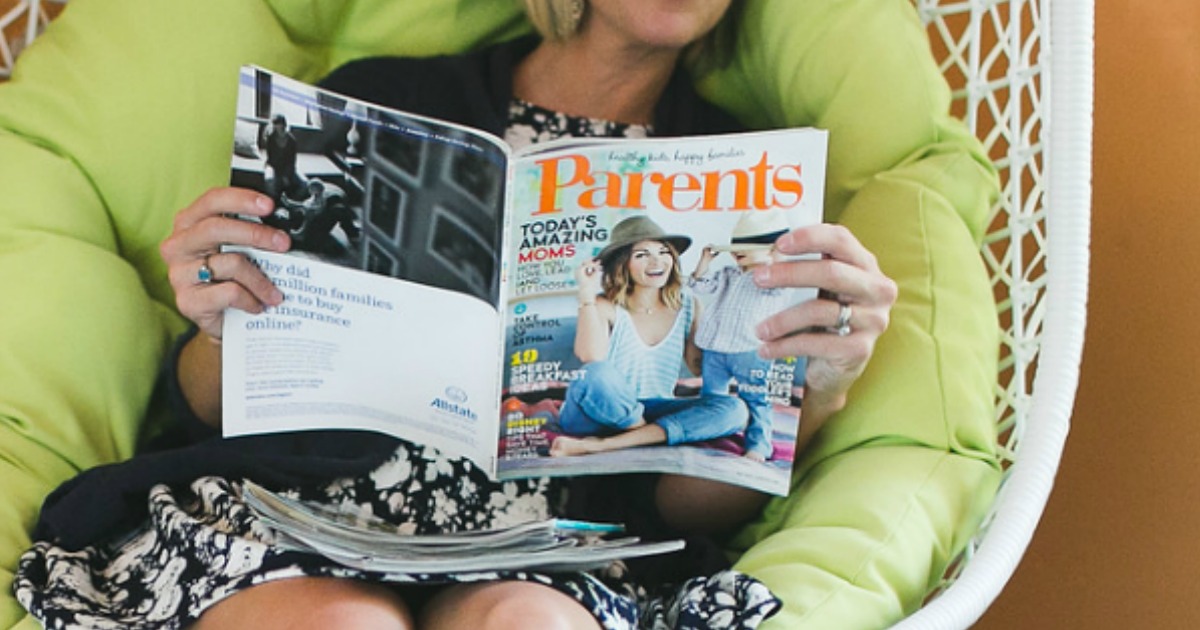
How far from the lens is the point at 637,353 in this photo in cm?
104

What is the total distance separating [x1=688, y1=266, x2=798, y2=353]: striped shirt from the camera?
1.02 metres

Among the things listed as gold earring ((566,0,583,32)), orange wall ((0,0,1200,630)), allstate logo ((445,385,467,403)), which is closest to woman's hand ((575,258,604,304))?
allstate logo ((445,385,467,403))

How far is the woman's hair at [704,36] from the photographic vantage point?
4.20 ft

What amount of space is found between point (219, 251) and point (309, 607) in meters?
0.26

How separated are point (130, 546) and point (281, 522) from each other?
0.19m

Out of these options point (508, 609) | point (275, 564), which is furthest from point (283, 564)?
point (508, 609)

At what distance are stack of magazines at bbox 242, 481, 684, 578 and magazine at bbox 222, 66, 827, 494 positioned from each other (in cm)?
10

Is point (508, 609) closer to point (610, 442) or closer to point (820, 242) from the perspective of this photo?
point (610, 442)

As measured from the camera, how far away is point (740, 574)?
1003mm

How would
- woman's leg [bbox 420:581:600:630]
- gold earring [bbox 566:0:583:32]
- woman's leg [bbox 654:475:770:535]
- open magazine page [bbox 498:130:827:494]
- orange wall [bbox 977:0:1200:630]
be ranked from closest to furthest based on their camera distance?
woman's leg [bbox 420:581:600:630], open magazine page [bbox 498:130:827:494], woman's leg [bbox 654:475:770:535], gold earring [bbox 566:0:583:32], orange wall [bbox 977:0:1200:630]

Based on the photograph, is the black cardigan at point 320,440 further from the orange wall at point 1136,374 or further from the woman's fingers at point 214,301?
the orange wall at point 1136,374

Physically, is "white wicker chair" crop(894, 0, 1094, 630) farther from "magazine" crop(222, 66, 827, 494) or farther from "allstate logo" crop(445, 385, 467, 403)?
"allstate logo" crop(445, 385, 467, 403)

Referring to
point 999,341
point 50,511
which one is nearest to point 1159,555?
point 999,341

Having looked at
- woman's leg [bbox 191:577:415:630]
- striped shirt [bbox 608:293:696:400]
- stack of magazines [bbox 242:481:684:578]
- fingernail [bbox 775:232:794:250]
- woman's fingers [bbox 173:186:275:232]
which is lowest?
woman's leg [bbox 191:577:415:630]
